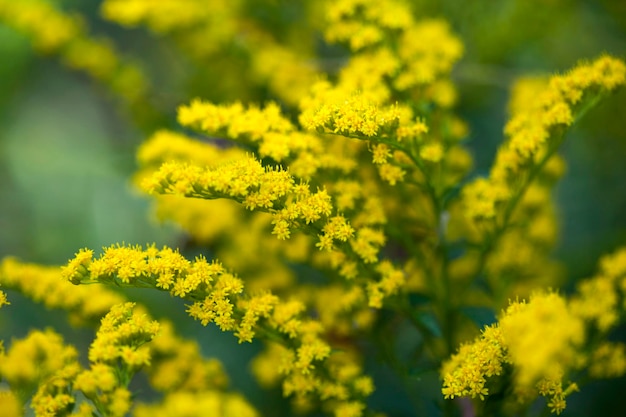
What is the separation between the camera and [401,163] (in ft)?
2.98

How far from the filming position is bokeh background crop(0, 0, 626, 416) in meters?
1.42

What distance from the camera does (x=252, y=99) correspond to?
4.81 ft

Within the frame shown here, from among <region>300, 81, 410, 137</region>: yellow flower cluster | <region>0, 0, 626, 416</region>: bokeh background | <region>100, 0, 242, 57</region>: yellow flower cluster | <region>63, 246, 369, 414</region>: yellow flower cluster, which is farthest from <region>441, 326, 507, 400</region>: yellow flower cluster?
<region>100, 0, 242, 57</region>: yellow flower cluster

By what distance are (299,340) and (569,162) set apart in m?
1.10

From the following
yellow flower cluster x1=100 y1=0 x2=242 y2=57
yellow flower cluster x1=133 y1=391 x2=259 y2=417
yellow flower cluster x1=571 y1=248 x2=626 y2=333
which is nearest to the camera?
yellow flower cluster x1=133 y1=391 x2=259 y2=417

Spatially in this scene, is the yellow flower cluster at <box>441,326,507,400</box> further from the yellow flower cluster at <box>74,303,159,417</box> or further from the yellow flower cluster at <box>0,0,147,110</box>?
the yellow flower cluster at <box>0,0,147,110</box>

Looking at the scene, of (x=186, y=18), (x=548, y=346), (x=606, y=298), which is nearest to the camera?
(x=548, y=346)

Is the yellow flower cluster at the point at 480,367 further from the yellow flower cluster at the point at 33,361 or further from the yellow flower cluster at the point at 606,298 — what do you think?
the yellow flower cluster at the point at 33,361

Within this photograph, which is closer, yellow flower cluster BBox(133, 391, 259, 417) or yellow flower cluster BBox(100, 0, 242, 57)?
yellow flower cluster BBox(133, 391, 259, 417)

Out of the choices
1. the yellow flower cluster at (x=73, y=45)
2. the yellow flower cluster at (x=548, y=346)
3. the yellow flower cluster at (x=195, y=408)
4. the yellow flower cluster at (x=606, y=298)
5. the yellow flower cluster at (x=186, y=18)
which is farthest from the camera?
the yellow flower cluster at (x=73, y=45)

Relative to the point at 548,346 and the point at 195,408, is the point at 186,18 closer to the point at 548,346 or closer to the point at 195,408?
the point at 195,408

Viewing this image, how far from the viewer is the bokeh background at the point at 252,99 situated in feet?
4.66

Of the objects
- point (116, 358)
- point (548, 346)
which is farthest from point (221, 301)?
point (548, 346)

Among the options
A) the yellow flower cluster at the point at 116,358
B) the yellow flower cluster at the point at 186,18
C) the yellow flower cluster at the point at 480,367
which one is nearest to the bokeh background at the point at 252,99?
the yellow flower cluster at the point at 186,18
